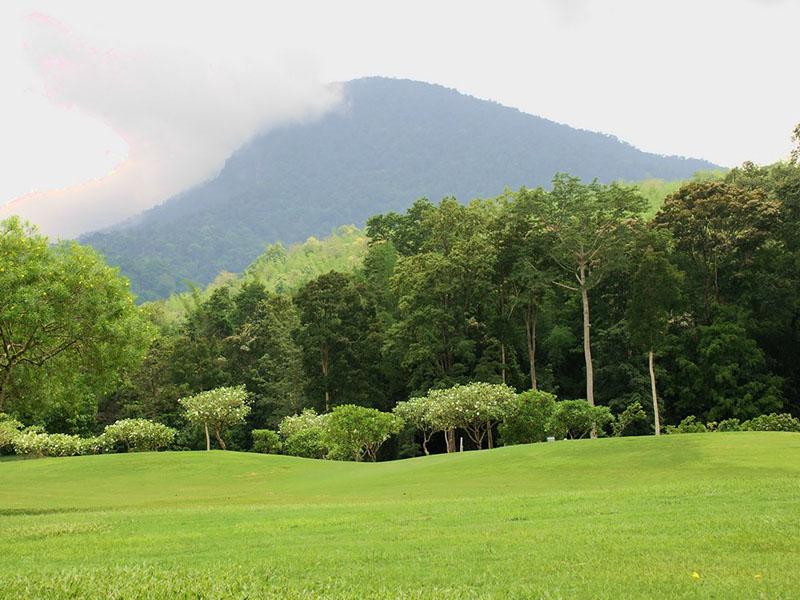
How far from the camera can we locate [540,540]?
34.0 ft

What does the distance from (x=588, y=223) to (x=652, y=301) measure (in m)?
Result: 9.78

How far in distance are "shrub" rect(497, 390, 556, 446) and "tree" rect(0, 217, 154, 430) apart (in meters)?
22.6

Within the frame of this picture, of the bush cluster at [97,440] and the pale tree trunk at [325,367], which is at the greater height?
the pale tree trunk at [325,367]

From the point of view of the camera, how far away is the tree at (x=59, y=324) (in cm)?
1819

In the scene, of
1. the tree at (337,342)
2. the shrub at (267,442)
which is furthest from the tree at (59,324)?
the tree at (337,342)

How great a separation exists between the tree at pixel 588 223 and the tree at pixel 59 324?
32.5 metres

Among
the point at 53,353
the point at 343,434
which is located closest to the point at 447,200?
the point at 343,434

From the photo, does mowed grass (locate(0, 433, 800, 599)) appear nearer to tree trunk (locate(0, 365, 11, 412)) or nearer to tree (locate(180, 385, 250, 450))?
tree trunk (locate(0, 365, 11, 412))

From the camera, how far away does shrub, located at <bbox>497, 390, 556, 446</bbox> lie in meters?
37.2

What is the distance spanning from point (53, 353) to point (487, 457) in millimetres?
16197

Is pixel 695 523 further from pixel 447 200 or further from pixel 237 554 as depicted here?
pixel 447 200

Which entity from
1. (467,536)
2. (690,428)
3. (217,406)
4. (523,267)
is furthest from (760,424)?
(217,406)

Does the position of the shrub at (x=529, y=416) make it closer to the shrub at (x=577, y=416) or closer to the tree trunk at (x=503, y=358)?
the shrub at (x=577, y=416)

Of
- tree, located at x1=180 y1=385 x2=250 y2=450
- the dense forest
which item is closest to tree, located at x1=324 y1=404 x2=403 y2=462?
the dense forest
